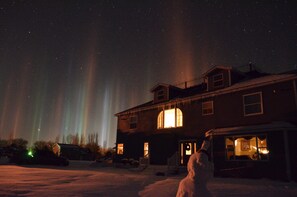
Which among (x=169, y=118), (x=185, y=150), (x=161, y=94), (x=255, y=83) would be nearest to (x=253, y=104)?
(x=255, y=83)

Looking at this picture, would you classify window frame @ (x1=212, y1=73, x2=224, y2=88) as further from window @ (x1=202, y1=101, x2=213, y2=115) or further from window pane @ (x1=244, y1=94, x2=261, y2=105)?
window pane @ (x1=244, y1=94, x2=261, y2=105)

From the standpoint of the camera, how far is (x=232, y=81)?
21.8m

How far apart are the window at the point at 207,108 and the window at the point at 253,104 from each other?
304cm

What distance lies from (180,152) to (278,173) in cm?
Answer: 924

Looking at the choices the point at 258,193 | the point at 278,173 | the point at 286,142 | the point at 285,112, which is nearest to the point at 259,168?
the point at 278,173

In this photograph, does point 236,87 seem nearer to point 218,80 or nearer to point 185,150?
point 218,80

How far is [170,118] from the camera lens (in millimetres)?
25641

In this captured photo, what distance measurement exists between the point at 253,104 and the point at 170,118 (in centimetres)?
854

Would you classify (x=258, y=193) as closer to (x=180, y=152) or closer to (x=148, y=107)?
(x=180, y=152)

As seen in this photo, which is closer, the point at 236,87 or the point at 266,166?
the point at 266,166

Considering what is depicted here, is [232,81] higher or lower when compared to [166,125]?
higher

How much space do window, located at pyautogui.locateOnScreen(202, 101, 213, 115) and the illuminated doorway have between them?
108 inches

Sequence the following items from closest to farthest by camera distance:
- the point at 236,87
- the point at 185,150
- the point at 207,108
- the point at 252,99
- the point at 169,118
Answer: the point at 252,99 < the point at 236,87 < the point at 207,108 < the point at 185,150 < the point at 169,118

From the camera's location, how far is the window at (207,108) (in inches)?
870
